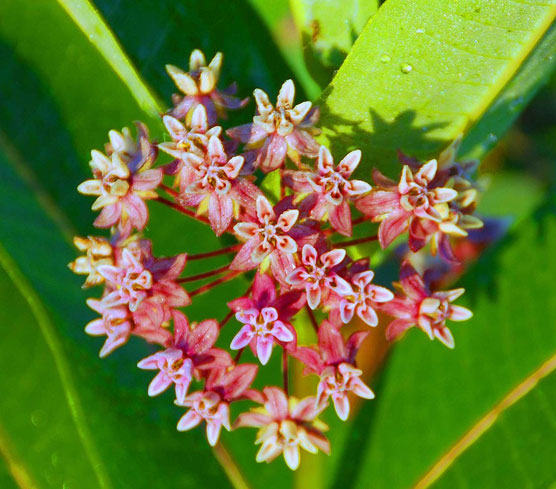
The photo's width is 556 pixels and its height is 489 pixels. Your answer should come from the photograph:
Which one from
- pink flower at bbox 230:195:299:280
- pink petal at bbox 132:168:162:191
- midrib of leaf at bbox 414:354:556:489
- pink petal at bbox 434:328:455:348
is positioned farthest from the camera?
midrib of leaf at bbox 414:354:556:489

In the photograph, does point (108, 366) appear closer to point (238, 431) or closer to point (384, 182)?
point (238, 431)

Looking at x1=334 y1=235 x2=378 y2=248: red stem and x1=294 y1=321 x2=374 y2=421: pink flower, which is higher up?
x1=334 y1=235 x2=378 y2=248: red stem

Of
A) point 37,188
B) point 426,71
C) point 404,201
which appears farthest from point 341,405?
point 37,188

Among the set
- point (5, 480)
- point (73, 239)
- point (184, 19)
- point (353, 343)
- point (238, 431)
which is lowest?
point (238, 431)

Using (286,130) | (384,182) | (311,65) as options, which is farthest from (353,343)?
(311,65)

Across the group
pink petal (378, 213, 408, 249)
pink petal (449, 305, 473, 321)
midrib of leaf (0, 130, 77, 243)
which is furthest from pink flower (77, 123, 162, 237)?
pink petal (449, 305, 473, 321)

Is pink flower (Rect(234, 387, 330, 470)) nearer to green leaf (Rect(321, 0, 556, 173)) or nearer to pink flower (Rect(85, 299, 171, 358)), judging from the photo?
pink flower (Rect(85, 299, 171, 358))

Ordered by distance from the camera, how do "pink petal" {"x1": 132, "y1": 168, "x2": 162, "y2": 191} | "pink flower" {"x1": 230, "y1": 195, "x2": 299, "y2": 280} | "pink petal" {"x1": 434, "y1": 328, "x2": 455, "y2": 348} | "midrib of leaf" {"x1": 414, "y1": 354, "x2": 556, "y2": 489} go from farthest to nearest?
1. "midrib of leaf" {"x1": 414, "y1": 354, "x2": 556, "y2": 489}
2. "pink petal" {"x1": 434, "y1": 328, "x2": 455, "y2": 348}
3. "pink petal" {"x1": 132, "y1": 168, "x2": 162, "y2": 191}
4. "pink flower" {"x1": 230, "y1": 195, "x2": 299, "y2": 280}
